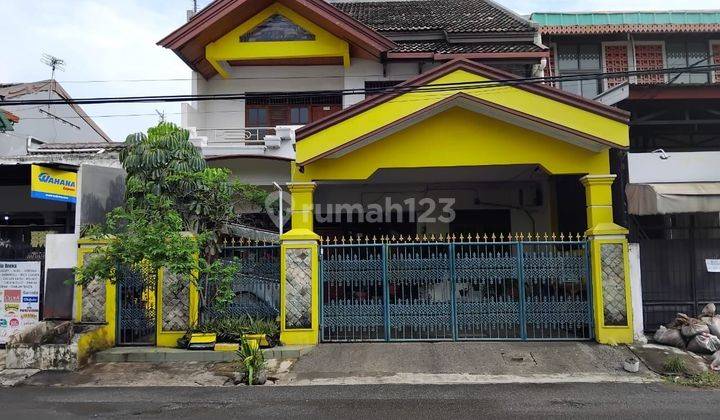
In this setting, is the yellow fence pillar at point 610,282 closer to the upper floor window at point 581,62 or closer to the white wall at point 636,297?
the white wall at point 636,297

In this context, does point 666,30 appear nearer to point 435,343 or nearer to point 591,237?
point 591,237

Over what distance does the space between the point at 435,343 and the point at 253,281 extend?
11.2ft

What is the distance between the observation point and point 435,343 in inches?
381

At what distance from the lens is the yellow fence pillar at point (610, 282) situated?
368 inches

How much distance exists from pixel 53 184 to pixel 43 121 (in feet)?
38.1

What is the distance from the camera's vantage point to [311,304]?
31.9 ft

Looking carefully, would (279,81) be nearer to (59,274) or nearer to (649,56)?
(59,274)

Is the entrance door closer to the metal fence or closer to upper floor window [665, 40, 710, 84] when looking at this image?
the metal fence

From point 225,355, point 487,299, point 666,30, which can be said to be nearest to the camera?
point 225,355

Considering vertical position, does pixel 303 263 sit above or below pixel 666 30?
below

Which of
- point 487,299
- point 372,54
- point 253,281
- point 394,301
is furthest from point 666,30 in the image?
point 253,281

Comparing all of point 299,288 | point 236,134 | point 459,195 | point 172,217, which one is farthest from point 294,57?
point 299,288

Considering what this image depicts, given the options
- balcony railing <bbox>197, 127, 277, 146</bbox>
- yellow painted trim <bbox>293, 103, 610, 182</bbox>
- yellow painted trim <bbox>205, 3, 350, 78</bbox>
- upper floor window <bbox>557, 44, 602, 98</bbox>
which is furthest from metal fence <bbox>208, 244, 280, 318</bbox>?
upper floor window <bbox>557, 44, 602, 98</bbox>

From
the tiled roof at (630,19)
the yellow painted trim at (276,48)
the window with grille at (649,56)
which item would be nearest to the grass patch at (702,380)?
the window with grille at (649,56)
